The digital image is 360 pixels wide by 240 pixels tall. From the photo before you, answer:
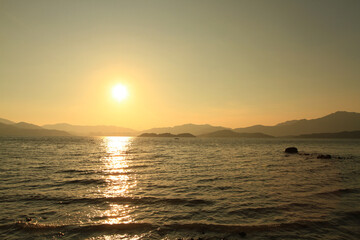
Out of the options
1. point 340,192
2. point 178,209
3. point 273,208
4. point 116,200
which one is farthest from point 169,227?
point 340,192

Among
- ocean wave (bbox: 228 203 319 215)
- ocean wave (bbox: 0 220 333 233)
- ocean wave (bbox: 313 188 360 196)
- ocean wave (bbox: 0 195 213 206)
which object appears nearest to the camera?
ocean wave (bbox: 0 220 333 233)

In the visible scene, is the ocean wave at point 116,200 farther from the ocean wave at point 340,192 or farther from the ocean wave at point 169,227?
the ocean wave at point 340,192

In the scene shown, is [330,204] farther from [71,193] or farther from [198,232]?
[71,193]

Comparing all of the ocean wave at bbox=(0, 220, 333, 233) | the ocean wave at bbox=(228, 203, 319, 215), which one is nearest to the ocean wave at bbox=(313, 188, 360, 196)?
the ocean wave at bbox=(228, 203, 319, 215)

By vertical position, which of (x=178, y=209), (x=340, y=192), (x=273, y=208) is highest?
(x=178, y=209)

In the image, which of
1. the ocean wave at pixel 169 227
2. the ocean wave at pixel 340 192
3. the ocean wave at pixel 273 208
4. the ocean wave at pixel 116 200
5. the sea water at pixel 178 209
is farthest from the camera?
the ocean wave at pixel 340 192

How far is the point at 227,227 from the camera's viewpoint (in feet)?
35.5

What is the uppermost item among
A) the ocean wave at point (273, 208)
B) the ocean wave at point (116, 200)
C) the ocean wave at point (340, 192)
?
the ocean wave at point (116, 200)

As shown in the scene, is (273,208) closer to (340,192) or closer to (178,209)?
(178,209)

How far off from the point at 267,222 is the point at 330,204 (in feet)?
23.4

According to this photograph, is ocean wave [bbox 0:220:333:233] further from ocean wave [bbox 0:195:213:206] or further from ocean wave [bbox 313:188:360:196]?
ocean wave [bbox 313:188:360:196]

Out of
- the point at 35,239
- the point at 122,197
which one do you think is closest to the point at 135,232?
the point at 35,239

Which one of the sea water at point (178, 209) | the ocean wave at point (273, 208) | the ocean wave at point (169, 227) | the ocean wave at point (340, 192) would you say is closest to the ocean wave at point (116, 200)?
the sea water at point (178, 209)

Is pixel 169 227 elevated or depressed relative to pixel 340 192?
elevated
